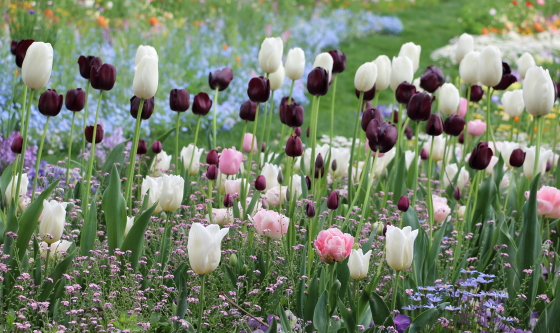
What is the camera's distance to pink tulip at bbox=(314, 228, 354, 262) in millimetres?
1874

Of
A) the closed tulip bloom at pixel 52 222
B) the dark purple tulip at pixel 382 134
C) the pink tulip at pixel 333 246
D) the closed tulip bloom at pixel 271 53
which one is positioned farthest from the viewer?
the closed tulip bloom at pixel 271 53

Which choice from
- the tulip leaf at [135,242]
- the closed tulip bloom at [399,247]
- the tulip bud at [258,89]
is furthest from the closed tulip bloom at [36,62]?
the closed tulip bloom at [399,247]

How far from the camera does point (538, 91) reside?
2.48 meters

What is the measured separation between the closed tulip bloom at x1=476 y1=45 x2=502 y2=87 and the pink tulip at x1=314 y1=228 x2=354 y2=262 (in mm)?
1261

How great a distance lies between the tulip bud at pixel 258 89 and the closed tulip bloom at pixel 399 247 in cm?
94

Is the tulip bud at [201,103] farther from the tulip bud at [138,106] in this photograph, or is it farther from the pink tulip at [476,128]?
the pink tulip at [476,128]

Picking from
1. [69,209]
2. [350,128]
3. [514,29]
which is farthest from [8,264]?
[514,29]

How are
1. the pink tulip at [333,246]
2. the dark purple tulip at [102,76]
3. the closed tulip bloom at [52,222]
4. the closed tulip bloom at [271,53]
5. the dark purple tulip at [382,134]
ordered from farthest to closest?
the closed tulip bloom at [271,53] → the dark purple tulip at [102,76] → the dark purple tulip at [382,134] → the closed tulip bloom at [52,222] → the pink tulip at [333,246]

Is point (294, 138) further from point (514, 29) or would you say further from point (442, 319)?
point (514, 29)

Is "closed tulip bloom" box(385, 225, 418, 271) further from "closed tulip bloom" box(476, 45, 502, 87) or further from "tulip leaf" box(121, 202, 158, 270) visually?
"closed tulip bloom" box(476, 45, 502, 87)

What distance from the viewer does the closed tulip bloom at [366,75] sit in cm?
279

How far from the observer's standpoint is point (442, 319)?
1.98m

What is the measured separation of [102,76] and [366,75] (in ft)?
3.84

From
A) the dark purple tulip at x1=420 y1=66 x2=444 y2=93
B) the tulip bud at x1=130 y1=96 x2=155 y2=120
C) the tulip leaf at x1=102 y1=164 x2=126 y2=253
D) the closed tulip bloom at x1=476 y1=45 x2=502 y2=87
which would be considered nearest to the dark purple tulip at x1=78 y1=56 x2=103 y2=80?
the tulip bud at x1=130 y1=96 x2=155 y2=120
